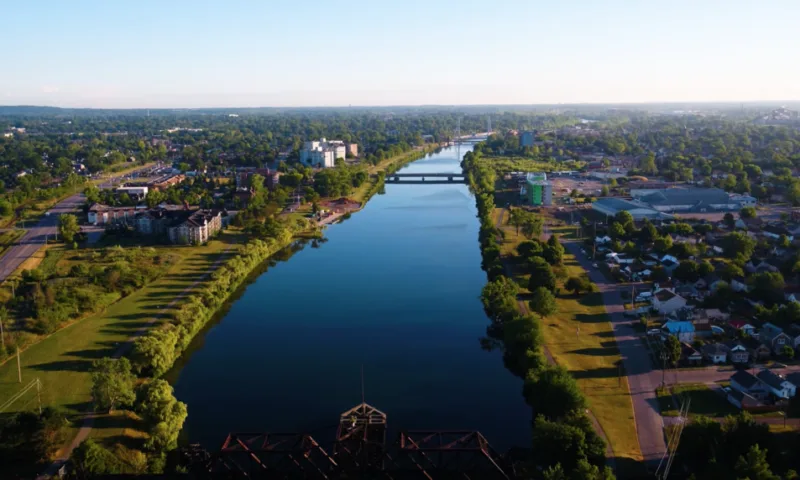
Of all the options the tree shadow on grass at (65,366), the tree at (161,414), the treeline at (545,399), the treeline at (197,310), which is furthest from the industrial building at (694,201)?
the tree shadow on grass at (65,366)

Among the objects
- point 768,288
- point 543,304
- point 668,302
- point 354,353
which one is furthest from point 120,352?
point 768,288

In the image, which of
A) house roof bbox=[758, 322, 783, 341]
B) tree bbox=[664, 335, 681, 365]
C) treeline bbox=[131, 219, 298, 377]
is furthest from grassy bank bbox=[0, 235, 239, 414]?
house roof bbox=[758, 322, 783, 341]

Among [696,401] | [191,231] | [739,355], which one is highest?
[191,231]

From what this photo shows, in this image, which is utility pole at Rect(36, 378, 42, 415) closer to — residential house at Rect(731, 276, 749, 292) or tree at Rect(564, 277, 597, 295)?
tree at Rect(564, 277, 597, 295)

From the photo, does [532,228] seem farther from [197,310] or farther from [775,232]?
[197,310]

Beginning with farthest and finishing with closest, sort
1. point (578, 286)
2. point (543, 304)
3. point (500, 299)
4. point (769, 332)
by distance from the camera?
point (578, 286)
point (500, 299)
point (543, 304)
point (769, 332)

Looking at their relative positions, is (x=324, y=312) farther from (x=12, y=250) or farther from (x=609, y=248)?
(x=12, y=250)
